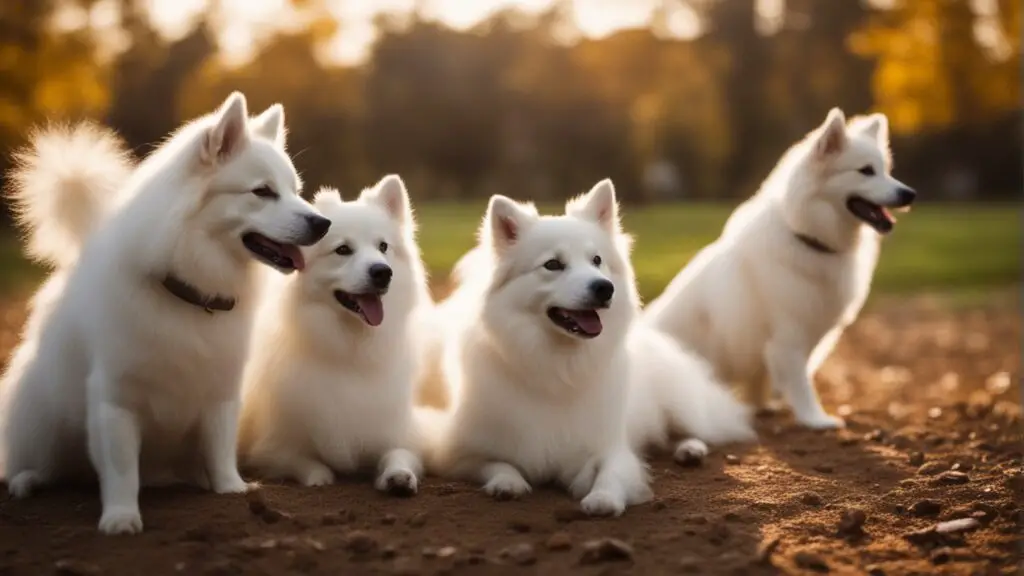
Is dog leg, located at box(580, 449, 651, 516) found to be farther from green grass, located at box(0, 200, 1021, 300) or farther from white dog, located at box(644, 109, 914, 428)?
green grass, located at box(0, 200, 1021, 300)

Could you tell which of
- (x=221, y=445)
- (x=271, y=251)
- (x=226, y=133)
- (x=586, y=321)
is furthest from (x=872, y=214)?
(x=221, y=445)

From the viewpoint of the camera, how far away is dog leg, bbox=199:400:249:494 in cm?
413

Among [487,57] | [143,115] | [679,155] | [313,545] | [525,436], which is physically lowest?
[313,545]

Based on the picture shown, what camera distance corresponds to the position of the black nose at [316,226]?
3912mm

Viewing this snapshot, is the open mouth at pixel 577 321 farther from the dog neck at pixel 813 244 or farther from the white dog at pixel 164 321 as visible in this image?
the dog neck at pixel 813 244

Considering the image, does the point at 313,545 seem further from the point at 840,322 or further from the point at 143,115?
the point at 143,115

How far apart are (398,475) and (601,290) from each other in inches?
50.2

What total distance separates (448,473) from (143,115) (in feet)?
71.7

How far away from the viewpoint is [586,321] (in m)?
4.42

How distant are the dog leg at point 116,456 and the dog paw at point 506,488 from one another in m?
1.55

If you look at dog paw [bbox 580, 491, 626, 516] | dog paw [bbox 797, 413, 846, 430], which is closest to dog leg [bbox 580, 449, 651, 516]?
dog paw [bbox 580, 491, 626, 516]

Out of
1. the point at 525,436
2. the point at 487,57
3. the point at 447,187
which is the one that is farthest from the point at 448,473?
the point at 487,57

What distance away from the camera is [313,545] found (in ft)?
11.7

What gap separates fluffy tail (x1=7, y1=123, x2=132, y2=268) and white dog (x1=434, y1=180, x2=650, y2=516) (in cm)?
189
